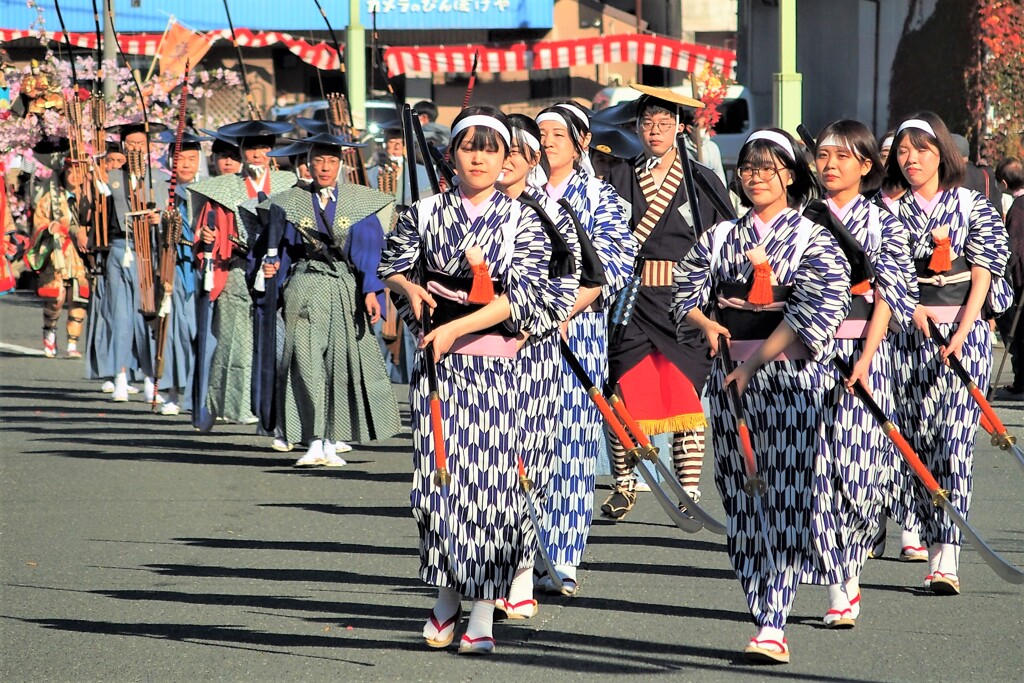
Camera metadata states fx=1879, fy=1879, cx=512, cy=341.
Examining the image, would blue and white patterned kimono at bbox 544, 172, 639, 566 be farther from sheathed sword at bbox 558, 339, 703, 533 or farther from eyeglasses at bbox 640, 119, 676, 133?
eyeglasses at bbox 640, 119, 676, 133

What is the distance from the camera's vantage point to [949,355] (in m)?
7.63

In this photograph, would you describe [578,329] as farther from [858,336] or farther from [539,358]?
[858,336]

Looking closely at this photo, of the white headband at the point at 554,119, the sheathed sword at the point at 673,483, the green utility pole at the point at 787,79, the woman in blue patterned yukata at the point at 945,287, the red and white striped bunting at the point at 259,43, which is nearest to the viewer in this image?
A: the sheathed sword at the point at 673,483

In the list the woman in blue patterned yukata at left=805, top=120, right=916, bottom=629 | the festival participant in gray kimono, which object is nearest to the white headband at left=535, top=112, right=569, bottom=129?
the woman in blue patterned yukata at left=805, top=120, right=916, bottom=629

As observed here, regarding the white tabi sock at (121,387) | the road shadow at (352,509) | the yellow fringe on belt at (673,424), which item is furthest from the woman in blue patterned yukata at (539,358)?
the white tabi sock at (121,387)

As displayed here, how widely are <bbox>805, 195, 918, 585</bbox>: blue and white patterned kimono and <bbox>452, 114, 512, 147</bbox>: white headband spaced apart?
1.27 meters

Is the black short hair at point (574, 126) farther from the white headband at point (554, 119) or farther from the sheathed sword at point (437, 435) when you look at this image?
the sheathed sword at point (437, 435)

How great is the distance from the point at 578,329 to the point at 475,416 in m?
1.93

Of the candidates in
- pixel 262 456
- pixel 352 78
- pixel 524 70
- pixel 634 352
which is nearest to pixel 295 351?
pixel 262 456

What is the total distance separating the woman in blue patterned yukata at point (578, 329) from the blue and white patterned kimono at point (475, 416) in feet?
3.15

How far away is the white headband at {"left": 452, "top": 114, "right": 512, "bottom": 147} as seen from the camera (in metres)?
6.38

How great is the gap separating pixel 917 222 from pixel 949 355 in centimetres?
56

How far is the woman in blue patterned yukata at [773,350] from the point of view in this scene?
620cm

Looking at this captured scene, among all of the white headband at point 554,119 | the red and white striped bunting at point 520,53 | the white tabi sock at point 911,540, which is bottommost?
the white tabi sock at point 911,540
